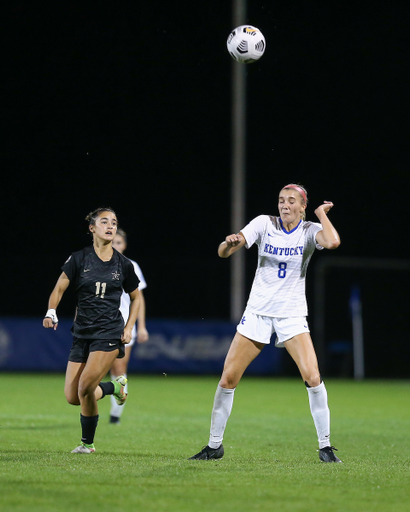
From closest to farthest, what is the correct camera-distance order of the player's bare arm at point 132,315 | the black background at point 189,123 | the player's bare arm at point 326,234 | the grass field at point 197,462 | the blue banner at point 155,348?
1. the grass field at point 197,462
2. the player's bare arm at point 326,234
3. the player's bare arm at point 132,315
4. the blue banner at point 155,348
5. the black background at point 189,123

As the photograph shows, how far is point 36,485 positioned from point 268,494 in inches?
60.8

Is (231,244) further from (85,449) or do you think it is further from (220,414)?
(85,449)

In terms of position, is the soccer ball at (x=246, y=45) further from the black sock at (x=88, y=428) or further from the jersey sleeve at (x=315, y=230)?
the black sock at (x=88, y=428)

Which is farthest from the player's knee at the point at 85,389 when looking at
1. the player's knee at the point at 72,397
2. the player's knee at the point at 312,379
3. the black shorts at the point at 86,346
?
the player's knee at the point at 312,379

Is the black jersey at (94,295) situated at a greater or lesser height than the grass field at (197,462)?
greater

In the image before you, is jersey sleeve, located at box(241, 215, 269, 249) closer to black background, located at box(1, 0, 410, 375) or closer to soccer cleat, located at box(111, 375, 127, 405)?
soccer cleat, located at box(111, 375, 127, 405)

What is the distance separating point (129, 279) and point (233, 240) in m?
1.25

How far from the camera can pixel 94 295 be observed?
24.3ft

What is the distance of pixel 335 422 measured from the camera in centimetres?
1140

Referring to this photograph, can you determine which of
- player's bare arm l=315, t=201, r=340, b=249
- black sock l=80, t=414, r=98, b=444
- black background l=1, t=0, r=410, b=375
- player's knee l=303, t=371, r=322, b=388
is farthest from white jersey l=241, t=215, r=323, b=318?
black background l=1, t=0, r=410, b=375

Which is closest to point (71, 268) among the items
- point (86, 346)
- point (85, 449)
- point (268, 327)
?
point (86, 346)

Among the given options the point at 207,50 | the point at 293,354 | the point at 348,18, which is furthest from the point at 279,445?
the point at 348,18

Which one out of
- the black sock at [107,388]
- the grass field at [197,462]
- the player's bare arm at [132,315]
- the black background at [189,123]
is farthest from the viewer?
the black background at [189,123]

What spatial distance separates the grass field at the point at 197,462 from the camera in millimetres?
5078
